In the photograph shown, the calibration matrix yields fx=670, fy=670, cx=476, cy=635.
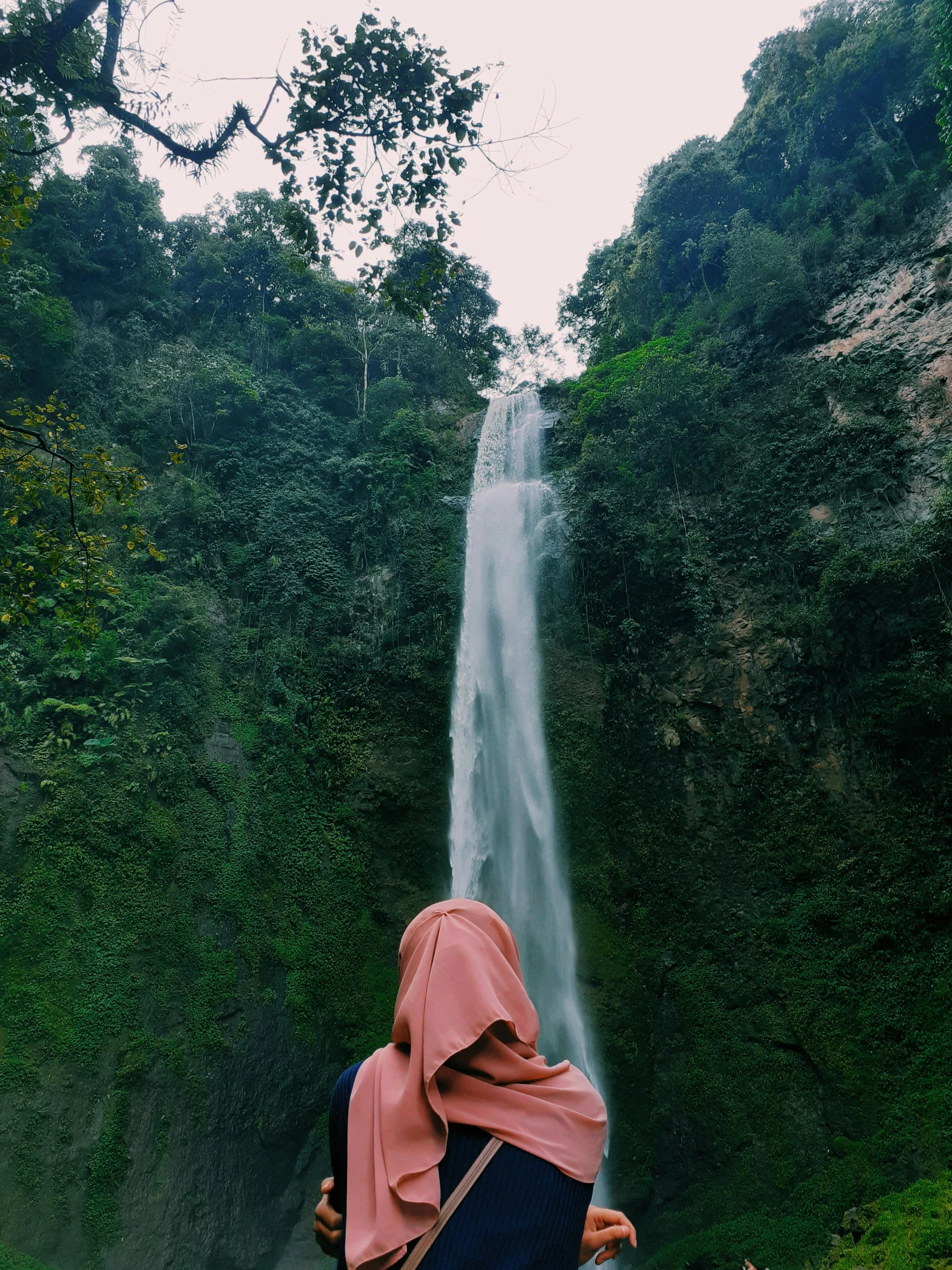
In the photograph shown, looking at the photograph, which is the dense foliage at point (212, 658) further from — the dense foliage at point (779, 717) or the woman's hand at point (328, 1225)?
the woman's hand at point (328, 1225)

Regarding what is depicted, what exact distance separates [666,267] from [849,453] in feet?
30.3

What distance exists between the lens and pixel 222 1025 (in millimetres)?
8273

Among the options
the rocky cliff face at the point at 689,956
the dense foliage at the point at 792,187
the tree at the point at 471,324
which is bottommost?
the rocky cliff face at the point at 689,956

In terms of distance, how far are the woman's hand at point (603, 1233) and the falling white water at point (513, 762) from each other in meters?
8.14

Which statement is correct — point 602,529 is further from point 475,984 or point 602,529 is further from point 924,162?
point 475,984

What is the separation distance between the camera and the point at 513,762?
1062cm

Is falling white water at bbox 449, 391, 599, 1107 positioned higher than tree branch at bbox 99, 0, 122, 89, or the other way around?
tree branch at bbox 99, 0, 122, 89

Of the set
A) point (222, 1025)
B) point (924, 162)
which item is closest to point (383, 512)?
point (222, 1025)

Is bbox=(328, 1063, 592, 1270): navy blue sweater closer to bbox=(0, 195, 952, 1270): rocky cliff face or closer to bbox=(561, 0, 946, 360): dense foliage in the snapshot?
bbox=(0, 195, 952, 1270): rocky cliff face

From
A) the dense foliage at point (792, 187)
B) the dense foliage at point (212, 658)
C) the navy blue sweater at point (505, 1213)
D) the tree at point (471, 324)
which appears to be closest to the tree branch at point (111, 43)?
the dense foliage at point (212, 658)

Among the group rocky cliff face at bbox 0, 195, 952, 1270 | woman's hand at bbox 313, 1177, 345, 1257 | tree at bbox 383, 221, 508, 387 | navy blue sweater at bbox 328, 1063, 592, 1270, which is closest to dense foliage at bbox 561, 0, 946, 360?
rocky cliff face at bbox 0, 195, 952, 1270

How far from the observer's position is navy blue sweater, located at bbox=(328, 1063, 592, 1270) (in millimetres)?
1000

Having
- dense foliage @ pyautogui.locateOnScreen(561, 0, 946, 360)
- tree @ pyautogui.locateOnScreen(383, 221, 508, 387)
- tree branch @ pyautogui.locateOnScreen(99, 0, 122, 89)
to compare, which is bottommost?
tree branch @ pyautogui.locateOnScreen(99, 0, 122, 89)

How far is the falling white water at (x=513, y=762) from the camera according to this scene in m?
9.02
